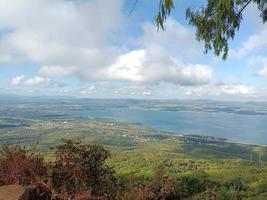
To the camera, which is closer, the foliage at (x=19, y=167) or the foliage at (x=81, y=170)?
the foliage at (x=19, y=167)

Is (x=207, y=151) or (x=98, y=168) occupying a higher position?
(x=98, y=168)

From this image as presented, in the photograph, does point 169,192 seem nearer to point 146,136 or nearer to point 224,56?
point 224,56

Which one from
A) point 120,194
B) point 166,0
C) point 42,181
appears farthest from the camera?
point 166,0

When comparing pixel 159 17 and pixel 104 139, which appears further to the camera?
pixel 104 139

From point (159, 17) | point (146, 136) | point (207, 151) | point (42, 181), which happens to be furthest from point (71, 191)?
point (146, 136)

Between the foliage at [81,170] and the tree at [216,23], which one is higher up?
the tree at [216,23]

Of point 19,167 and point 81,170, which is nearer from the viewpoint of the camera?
point 19,167

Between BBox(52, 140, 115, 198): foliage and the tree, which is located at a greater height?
the tree

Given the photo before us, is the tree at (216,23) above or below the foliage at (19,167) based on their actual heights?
above

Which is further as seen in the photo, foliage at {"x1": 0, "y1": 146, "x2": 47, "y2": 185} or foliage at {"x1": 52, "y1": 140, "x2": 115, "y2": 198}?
foliage at {"x1": 52, "y1": 140, "x2": 115, "y2": 198}

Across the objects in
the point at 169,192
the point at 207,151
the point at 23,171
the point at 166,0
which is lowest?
the point at 207,151

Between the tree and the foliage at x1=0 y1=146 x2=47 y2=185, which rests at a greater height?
the tree
